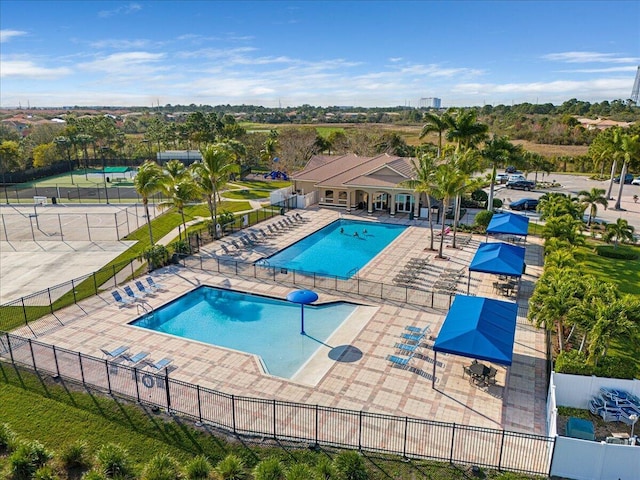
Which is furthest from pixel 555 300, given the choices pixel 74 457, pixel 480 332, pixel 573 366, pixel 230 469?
pixel 74 457

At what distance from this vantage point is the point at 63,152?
7706 centimetres

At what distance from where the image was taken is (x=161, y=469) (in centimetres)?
1191

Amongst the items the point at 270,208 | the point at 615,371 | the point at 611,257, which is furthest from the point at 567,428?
the point at 270,208

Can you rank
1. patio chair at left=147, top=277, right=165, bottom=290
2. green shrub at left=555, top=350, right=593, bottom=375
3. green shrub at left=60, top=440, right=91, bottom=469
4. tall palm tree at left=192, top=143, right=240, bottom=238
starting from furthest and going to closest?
1. tall palm tree at left=192, top=143, right=240, bottom=238
2. patio chair at left=147, top=277, right=165, bottom=290
3. green shrub at left=555, top=350, right=593, bottom=375
4. green shrub at left=60, top=440, right=91, bottom=469

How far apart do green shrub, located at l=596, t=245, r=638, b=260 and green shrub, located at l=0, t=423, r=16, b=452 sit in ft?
109

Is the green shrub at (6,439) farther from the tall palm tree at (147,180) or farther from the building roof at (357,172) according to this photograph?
the building roof at (357,172)

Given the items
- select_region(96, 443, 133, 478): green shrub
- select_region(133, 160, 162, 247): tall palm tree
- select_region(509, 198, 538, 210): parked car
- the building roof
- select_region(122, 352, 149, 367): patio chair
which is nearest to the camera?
select_region(96, 443, 133, 478): green shrub

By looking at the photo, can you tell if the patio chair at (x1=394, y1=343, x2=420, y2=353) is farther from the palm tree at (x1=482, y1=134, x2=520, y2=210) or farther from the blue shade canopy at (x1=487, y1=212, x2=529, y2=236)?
the palm tree at (x1=482, y1=134, x2=520, y2=210)

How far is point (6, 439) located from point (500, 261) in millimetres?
21479

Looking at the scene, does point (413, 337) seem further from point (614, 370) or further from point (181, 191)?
point (181, 191)

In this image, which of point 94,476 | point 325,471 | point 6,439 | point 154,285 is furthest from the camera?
point 154,285

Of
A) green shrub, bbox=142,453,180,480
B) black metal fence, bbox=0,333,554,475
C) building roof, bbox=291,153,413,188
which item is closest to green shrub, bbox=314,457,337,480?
black metal fence, bbox=0,333,554,475

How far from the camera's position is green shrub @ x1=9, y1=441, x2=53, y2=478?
11992mm

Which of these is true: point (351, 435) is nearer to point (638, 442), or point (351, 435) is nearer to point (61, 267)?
point (638, 442)
